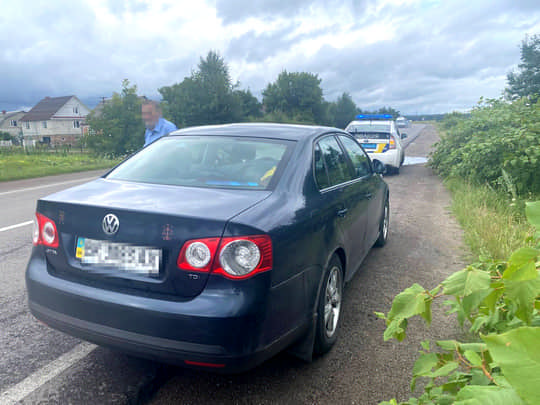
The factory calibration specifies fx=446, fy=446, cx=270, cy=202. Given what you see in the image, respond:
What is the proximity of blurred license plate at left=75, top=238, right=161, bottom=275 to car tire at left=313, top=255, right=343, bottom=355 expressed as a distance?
111 cm

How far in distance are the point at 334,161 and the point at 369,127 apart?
1203 centimetres

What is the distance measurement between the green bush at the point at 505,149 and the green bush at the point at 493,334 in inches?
221

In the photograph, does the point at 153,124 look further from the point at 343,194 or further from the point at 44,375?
the point at 44,375

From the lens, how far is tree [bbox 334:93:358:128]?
74.1 meters

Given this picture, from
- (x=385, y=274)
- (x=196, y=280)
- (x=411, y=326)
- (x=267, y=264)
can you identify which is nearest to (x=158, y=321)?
(x=196, y=280)

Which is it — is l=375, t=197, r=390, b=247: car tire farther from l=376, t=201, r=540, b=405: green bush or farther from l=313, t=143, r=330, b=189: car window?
l=376, t=201, r=540, b=405: green bush

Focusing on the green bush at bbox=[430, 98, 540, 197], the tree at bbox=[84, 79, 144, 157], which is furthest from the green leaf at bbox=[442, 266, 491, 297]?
the tree at bbox=[84, 79, 144, 157]

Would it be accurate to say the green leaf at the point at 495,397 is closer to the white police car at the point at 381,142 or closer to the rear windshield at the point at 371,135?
the white police car at the point at 381,142

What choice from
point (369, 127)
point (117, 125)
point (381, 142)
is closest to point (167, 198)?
point (381, 142)

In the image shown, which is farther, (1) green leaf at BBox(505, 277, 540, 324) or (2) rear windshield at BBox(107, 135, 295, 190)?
(2) rear windshield at BBox(107, 135, 295, 190)

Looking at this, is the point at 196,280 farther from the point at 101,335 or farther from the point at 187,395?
the point at 187,395

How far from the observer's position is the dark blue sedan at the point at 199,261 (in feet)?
7.31

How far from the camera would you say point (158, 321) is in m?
2.24

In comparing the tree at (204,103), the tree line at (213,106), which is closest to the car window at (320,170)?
the tree line at (213,106)
